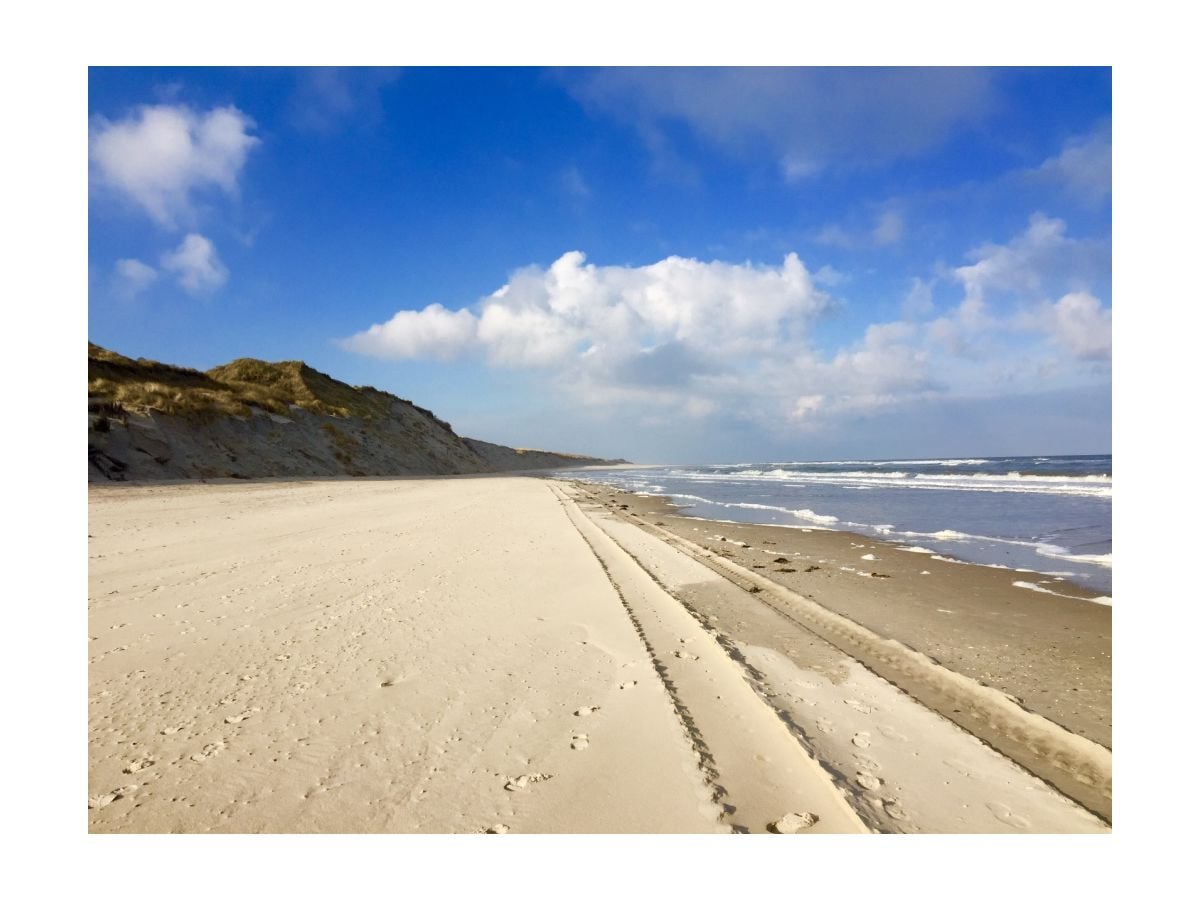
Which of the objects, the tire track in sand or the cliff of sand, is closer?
the tire track in sand

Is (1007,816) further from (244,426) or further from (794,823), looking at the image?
(244,426)

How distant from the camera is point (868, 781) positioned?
10.5 feet

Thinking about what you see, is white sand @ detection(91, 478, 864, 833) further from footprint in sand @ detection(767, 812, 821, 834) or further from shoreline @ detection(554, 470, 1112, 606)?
shoreline @ detection(554, 470, 1112, 606)

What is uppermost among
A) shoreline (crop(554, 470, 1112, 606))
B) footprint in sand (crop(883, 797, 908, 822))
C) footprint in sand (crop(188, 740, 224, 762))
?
footprint in sand (crop(188, 740, 224, 762))

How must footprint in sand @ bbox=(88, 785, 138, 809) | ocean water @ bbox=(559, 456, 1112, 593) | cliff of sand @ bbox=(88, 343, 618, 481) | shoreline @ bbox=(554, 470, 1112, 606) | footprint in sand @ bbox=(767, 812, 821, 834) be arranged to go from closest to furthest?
footprint in sand @ bbox=(767, 812, 821, 834) → footprint in sand @ bbox=(88, 785, 138, 809) → shoreline @ bbox=(554, 470, 1112, 606) → ocean water @ bbox=(559, 456, 1112, 593) → cliff of sand @ bbox=(88, 343, 618, 481)

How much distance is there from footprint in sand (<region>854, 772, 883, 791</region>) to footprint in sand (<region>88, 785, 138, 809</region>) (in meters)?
3.99

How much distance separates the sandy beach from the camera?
2883mm

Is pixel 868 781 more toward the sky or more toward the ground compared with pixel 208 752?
more toward the ground

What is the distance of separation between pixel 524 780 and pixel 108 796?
2.17 metres

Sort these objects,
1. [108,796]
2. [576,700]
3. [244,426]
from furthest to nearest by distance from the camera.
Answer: [244,426]
[576,700]
[108,796]

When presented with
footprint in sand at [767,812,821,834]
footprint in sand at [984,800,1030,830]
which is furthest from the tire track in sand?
footprint in sand at [984,800,1030,830]

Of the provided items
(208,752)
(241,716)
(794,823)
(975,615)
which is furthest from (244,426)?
(794,823)

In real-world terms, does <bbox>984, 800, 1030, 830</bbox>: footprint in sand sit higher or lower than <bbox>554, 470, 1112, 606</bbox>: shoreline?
higher
